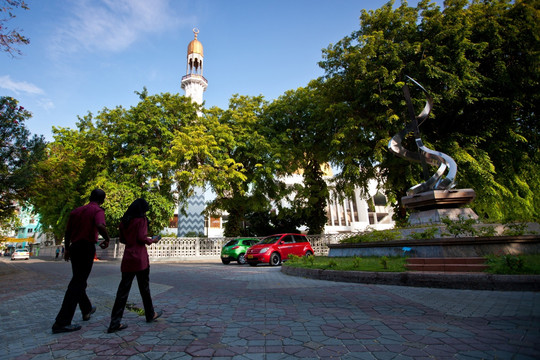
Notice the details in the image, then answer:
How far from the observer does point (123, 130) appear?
843 inches

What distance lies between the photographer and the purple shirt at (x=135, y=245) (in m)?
3.75

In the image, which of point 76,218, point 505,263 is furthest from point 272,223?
point 76,218

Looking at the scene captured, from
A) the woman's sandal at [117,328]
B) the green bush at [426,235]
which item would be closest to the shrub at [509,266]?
the green bush at [426,235]

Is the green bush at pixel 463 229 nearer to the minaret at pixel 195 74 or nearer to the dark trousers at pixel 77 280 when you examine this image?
the dark trousers at pixel 77 280

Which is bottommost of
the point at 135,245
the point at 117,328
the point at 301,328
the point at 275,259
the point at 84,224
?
the point at 275,259

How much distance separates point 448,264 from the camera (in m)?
7.09

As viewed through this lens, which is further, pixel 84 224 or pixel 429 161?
pixel 429 161

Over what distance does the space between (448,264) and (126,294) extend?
724 cm

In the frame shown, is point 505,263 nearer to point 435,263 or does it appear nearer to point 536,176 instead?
point 435,263

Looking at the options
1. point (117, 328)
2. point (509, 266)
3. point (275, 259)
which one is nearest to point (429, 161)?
point (509, 266)

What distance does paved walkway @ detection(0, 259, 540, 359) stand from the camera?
2.78m

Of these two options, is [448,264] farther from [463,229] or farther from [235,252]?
[235,252]

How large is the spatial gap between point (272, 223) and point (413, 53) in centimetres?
1731

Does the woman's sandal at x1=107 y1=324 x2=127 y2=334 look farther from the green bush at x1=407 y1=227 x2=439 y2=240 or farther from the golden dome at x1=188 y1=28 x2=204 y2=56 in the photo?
the golden dome at x1=188 y1=28 x2=204 y2=56
